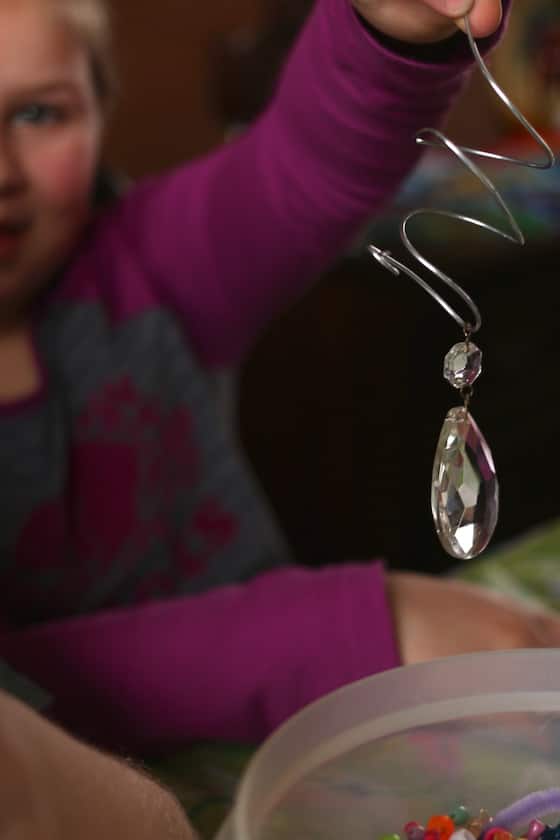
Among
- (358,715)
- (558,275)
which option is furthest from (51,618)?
(558,275)

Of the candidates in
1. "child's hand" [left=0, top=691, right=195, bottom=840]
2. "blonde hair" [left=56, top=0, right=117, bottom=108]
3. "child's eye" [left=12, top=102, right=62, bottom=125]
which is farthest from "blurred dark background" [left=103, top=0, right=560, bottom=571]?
"child's hand" [left=0, top=691, right=195, bottom=840]

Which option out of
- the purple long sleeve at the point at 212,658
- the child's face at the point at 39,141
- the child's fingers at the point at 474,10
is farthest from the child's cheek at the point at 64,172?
the child's fingers at the point at 474,10

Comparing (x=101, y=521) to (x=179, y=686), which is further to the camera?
(x=101, y=521)

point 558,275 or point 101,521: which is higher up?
point 101,521

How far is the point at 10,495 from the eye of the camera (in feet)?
2.68

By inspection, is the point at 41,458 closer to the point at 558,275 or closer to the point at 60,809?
the point at 60,809

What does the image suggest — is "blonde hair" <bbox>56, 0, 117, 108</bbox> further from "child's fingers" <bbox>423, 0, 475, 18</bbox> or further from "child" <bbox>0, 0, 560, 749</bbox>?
"child's fingers" <bbox>423, 0, 475, 18</bbox>

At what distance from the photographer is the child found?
2.06ft

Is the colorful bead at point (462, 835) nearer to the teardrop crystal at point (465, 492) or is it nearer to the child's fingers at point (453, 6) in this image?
the teardrop crystal at point (465, 492)

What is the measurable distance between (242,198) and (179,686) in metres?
0.36

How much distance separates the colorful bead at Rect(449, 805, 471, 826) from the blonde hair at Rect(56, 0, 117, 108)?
0.60 metres

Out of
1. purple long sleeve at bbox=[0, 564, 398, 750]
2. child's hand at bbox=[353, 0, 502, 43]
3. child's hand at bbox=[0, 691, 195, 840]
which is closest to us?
child's hand at bbox=[0, 691, 195, 840]

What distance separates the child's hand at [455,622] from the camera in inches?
23.6

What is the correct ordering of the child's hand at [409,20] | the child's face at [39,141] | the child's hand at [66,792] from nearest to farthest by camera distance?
the child's hand at [66,792] < the child's hand at [409,20] < the child's face at [39,141]
